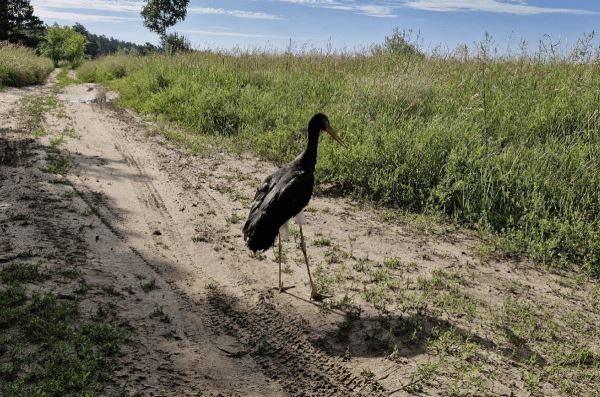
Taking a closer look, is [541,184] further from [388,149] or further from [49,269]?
[49,269]

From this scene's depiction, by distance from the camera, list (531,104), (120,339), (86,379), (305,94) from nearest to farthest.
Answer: (86,379) → (120,339) → (531,104) → (305,94)

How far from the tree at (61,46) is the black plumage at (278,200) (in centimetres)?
5864

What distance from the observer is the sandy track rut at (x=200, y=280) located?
3.70 meters

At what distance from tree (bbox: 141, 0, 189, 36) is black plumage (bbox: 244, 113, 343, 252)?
5297cm

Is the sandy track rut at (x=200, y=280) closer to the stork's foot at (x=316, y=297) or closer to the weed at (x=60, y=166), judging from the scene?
the weed at (x=60, y=166)

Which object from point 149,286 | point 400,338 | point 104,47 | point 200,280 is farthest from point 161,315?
point 104,47

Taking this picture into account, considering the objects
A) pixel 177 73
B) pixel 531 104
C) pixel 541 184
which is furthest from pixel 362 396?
pixel 177 73

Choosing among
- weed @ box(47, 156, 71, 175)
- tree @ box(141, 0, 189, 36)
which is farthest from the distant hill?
weed @ box(47, 156, 71, 175)

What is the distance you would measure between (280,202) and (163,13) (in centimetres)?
5555

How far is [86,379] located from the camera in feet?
11.1

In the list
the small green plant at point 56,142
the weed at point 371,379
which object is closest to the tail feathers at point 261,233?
the weed at point 371,379

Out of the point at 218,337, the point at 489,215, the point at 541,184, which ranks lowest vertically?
the point at 218,337

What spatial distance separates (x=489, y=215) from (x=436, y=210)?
2.65 feet

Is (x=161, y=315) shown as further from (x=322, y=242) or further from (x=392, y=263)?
(x=392, y=263)
